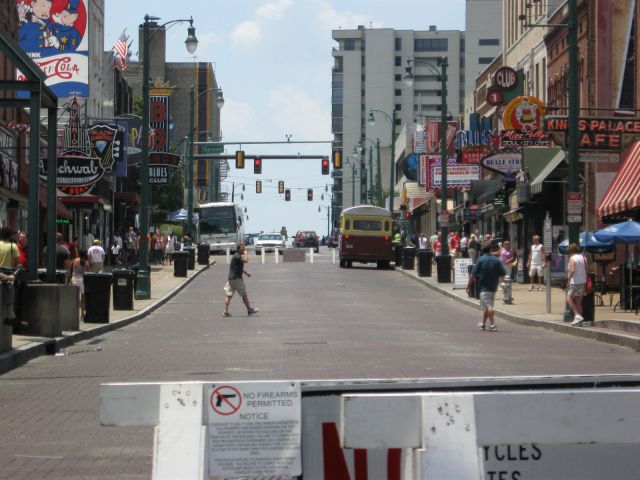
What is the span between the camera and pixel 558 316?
2906 centimetres

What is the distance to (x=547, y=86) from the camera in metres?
49.2

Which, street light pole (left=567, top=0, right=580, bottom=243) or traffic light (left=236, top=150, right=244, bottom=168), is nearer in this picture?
street light pole (left=567, top=0, right=580, bottom=243)

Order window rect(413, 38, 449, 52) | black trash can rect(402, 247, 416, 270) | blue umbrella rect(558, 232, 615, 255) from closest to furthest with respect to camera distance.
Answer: blue umbrella rect(558, 232, 615, 255) < black trash can rect(402, 247, 416, 270) < window rect(413, 38, 449, 52)

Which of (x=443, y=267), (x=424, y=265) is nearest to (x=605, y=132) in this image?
(x=443, y=267)

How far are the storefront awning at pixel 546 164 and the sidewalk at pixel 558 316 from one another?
353cm

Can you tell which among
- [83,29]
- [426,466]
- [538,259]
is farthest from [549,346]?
[83,29]

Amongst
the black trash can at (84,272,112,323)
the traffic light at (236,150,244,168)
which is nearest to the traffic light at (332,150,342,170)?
the traffic light at (236,150,244,168)

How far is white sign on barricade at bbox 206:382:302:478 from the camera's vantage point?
605 cm

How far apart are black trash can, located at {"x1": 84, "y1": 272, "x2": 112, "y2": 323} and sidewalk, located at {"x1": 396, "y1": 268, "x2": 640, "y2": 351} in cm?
953

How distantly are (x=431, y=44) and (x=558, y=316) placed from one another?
15020 cm

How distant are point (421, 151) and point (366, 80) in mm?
91399

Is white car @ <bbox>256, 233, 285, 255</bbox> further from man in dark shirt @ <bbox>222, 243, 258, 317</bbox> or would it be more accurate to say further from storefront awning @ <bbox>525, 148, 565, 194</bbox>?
man in dark shirt @ <bbox>222, 243, 258, 317</bbox>

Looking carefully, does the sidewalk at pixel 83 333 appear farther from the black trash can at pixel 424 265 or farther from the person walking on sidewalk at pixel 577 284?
the black trash can at pixel 424 265

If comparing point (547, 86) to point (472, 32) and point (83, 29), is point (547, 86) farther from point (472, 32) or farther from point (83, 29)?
point (472, 32)
